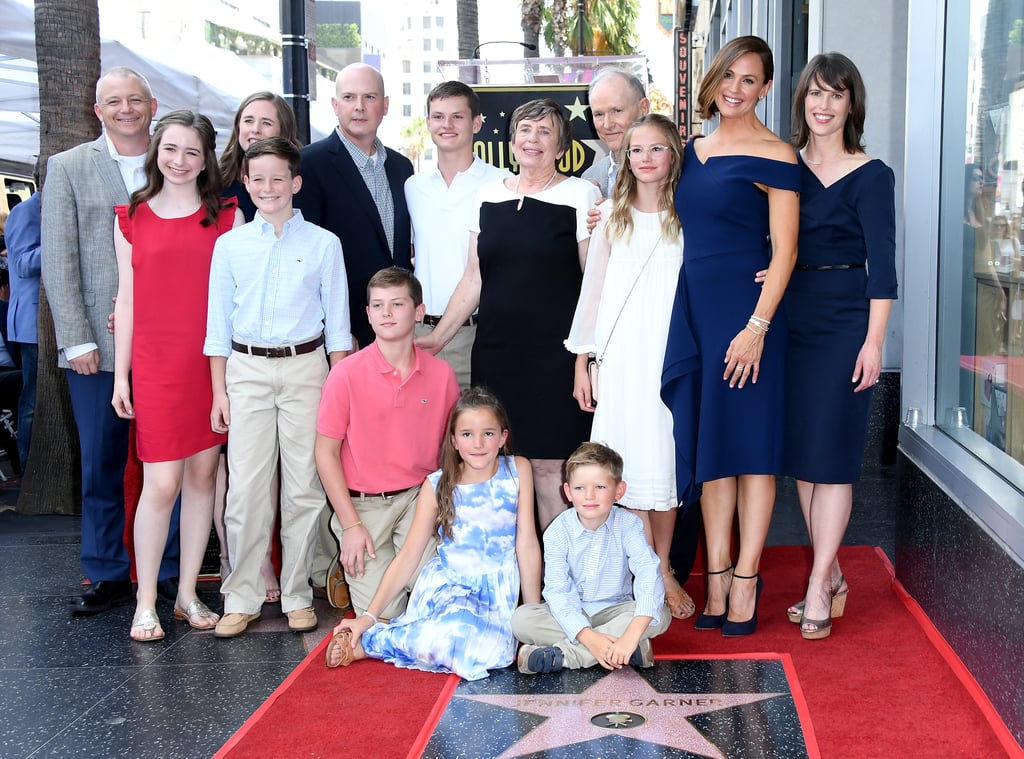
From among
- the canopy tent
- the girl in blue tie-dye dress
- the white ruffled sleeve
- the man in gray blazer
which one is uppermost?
the canopy tent

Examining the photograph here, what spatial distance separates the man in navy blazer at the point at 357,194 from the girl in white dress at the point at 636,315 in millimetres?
1114

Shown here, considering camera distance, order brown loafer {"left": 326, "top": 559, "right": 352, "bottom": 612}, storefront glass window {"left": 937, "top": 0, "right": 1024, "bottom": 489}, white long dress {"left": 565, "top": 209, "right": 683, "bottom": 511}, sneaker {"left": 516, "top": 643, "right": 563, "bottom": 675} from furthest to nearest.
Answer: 1. brown loafer {"left": 326, "top": 559, "right": 352, "bottom": 612}
2. white long dress {"left": 565, "top": 209, "right": 683, "bottom": 511}
3. sneaker {"left": 516, "top": 643, "right": 563, "bottom": 675}
4. storefront glass window {"left": 937, "top": 0, "right": 1024, "bottom": 489}

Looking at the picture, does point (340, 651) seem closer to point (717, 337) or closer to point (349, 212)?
point (717, 337)

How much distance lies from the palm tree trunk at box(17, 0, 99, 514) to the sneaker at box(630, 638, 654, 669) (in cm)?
399

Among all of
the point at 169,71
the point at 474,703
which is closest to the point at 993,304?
the point at 474,703

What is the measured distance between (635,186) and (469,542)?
1410mm

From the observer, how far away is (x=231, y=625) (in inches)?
163

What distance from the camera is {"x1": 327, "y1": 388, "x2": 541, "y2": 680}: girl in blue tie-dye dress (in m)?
3.82

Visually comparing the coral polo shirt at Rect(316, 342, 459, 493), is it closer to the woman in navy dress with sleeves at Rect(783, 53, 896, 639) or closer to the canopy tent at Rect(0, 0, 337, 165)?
the woman in navy dress with sleeves at Rect(783, 53, 896, 639)

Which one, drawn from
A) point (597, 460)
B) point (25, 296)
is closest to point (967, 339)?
point (597, 460)

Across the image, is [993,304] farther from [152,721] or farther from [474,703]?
[152,721]

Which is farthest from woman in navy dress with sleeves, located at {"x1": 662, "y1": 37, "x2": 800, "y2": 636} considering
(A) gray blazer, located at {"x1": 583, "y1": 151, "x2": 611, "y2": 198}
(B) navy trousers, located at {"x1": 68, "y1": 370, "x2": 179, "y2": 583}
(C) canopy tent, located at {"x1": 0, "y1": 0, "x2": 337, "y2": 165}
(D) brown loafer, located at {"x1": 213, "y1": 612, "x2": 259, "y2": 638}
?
(C) canopy tent, located at {"x1": 0, "y1": 0, "x2": 337, "y2": 165}

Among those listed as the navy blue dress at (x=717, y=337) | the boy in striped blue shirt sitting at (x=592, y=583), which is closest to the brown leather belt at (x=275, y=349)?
the boy in striped blue shirt sitting at (x=592, y=583)

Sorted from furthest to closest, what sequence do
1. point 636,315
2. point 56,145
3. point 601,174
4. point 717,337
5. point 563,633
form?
1. point 56,145
2. point 601,174
3. point 636,315
4. point 717,337
5. point 563,633
